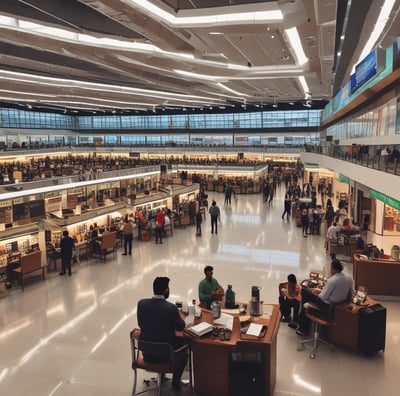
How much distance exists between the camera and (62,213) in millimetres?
11484

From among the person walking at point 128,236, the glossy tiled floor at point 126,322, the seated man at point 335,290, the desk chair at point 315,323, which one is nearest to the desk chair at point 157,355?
the glossy tiled floor at point 126,322

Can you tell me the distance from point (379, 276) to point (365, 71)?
7573 mm

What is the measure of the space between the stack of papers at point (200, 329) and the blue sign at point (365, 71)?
935 centimetres

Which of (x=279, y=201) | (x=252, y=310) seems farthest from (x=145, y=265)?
(x=279, y=201)

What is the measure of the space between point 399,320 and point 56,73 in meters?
20.0

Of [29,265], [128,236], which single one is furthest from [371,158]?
[29,265]

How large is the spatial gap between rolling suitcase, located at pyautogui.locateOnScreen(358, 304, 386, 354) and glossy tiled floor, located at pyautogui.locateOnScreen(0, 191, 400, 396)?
143mm

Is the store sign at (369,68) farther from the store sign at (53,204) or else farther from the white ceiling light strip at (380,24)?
the store sign at (53,204)

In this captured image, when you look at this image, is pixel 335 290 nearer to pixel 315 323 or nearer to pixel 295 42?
pixel 315 323

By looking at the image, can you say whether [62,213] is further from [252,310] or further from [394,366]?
[394,366]

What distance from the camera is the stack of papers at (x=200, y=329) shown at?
4.13 metres

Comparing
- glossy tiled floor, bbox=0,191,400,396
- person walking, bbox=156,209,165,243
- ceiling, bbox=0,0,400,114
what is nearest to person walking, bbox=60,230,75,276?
glossy tiled floor, bbox=0,191,400,396

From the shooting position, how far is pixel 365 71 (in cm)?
1193

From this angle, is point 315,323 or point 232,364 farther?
point 315,323
